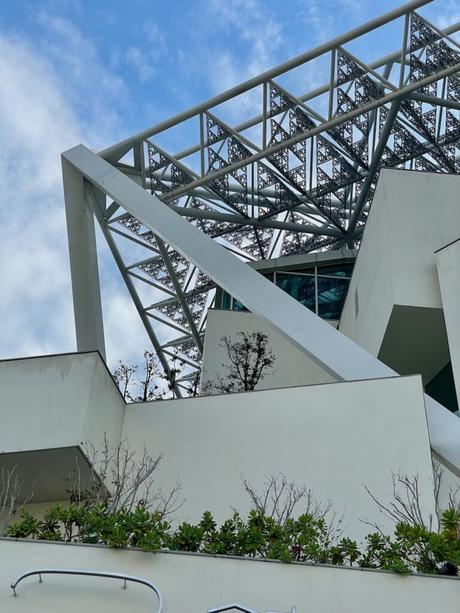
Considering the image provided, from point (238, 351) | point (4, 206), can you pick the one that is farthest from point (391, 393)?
point (4, 206)

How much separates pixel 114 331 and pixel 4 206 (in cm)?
605

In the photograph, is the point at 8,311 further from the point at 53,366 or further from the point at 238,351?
the point at 53,366

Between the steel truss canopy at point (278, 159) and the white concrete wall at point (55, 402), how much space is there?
7.11 m

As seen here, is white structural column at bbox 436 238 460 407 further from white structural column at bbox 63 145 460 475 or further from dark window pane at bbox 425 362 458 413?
white structural column at bbox 63 145 460 475

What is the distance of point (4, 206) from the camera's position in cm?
2650

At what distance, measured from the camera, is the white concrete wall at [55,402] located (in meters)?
14.1

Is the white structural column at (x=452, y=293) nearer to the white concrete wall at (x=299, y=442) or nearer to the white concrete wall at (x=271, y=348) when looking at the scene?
the white concrete wall at (x=299, y=442)

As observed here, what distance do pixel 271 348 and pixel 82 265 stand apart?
626 centimetres

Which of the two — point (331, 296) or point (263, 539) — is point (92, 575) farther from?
point (331, 296)

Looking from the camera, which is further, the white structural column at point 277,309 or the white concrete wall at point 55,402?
the white structural column at point 277,309

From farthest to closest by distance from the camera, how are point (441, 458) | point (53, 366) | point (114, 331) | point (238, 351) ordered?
point (114, 331) < point (238, 351) < point (53, 366) < point (441, 458)

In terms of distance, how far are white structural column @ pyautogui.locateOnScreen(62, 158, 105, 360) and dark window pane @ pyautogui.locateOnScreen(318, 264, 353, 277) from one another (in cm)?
975

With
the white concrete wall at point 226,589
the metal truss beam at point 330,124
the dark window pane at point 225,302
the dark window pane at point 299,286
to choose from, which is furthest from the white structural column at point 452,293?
the dark window pane at point 225,302

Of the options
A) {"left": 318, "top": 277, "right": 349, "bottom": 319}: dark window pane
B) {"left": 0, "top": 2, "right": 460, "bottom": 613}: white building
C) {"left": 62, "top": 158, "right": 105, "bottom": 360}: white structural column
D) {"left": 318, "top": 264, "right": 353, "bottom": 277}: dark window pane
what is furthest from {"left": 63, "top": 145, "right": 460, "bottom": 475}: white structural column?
{"left": 318, "top": 264, "right": 353, "bottom": 277}: dark window pane
